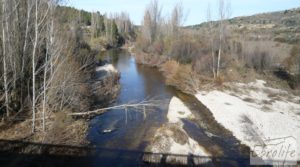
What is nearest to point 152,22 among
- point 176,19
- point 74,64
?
point 176,19

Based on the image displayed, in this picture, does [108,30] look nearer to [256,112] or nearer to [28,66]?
[28,66]

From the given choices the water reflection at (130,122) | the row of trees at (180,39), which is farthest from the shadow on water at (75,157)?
the row of trees at (180,39)

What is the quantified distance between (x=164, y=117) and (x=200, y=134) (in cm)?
304

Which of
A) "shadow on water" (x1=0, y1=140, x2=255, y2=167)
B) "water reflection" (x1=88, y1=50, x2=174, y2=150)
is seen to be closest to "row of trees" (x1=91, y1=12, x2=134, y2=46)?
"water reflection" (x1=88, y1=50, x2=174, y2=150)

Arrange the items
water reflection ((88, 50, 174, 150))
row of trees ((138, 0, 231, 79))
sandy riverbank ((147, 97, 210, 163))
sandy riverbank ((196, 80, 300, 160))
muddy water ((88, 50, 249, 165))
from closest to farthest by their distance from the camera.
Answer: sandy riverbank ((147, 97, 210, 163)), muddy water ((88, 50, 249, 165)), water reflection ((88, 50, 174, 150)), sandy riverbank ((196, 80, 300, 160)), row of trees ((138, 0, 231, 79))

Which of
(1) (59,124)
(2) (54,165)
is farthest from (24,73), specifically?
(2) (54,165)

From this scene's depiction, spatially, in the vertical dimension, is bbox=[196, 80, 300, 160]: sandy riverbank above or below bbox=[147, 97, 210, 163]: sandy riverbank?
above
